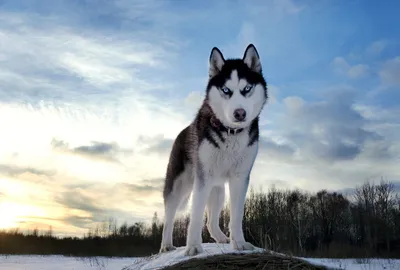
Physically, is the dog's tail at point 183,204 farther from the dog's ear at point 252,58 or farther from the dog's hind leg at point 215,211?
the dog's ear at point 252,58

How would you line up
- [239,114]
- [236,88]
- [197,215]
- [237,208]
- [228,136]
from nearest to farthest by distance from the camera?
[239,114]
[236,88]
[228,136]
[197,215]
[237,208]

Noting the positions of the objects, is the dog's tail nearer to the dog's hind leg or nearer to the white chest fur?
the dog's hind leg

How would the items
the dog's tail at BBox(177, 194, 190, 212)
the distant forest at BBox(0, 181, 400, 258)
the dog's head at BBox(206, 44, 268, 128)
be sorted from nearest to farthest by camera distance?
the dog's head at BBox(206, 44, 268, 128)
the dog's tail at BBox(177, 194, 190, 212)
the distant forest at BBox(0, 181, 400, 258)

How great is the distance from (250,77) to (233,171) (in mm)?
1257

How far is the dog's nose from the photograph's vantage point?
500cm

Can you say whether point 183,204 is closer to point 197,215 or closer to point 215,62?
point 197,215

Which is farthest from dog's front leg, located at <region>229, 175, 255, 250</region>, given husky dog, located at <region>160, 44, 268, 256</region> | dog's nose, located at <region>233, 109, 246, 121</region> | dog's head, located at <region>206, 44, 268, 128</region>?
dog's nose, located at <region>233, 109, 246, 121</region>

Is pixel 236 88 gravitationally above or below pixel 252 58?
below

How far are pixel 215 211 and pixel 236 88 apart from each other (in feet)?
7.51

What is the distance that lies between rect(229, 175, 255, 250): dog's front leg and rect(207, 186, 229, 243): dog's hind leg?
32.8 inches

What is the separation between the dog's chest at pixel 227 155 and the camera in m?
5.45

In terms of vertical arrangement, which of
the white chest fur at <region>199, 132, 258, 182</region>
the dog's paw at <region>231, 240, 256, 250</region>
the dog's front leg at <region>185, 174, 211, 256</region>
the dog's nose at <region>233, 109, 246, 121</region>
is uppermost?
the dog's nose at <region>233, 109, 246, 121</region>

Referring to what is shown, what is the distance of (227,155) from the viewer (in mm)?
5465

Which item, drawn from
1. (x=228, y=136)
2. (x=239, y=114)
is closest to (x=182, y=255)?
(x=228, y=136)
